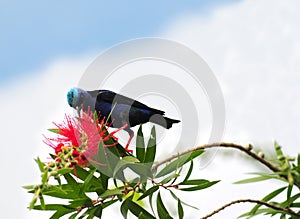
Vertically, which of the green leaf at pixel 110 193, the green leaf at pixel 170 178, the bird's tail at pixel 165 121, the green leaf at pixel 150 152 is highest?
the bird's tail at pixel 165 121

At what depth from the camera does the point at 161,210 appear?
6.32 ft

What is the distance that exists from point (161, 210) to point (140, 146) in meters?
0.24

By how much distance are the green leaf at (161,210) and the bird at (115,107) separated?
0.25 m

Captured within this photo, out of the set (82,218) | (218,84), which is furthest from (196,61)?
(82,218)

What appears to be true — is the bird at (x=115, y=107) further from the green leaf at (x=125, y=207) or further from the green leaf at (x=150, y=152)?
the green leaf at (x=125, y=207)

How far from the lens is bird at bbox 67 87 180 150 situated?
200 centimetres

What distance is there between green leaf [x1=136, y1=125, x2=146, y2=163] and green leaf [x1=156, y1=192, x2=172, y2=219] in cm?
16

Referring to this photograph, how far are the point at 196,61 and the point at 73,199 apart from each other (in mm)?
639

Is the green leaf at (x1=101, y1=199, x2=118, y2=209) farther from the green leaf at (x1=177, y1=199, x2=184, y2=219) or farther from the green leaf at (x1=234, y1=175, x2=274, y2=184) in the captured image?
the green leaf at (x1=234, y1=175, x2=274, y2=184)

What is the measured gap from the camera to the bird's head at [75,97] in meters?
2.00

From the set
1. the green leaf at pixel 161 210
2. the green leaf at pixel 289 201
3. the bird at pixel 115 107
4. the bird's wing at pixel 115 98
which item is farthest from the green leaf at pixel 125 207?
the green leaf at pixel 289 201

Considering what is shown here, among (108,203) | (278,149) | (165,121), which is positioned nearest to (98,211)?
(108,203)

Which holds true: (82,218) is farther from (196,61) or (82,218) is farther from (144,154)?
(196,61)

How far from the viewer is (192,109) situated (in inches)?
73.4
